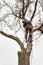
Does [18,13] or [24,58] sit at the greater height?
[18,13]

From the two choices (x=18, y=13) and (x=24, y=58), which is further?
(x=18, y=13)

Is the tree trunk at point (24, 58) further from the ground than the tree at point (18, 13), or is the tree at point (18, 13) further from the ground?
the tree at point (18, 13)

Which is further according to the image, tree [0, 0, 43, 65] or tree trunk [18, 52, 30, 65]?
tree [0, 0, 43, 65]

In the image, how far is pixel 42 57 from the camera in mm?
7902

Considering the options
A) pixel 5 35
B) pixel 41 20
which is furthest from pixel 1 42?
pixel 41 20

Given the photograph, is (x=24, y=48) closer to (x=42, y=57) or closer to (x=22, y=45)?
(x=22, y=45)

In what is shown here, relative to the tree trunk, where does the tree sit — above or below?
above

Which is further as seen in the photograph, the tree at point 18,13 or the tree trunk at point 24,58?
the tree at point 18,13

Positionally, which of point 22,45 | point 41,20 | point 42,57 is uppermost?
point 41,20

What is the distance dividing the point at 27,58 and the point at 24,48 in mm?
250

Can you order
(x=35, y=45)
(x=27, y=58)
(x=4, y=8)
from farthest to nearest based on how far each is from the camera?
(x=35, y=45), (x=4, y=8), (x=27, y=58)

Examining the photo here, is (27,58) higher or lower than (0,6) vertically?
lower

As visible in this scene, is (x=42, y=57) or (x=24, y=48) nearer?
(x=24, y=48)

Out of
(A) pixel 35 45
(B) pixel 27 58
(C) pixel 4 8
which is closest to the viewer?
(B) pixel 27 58
